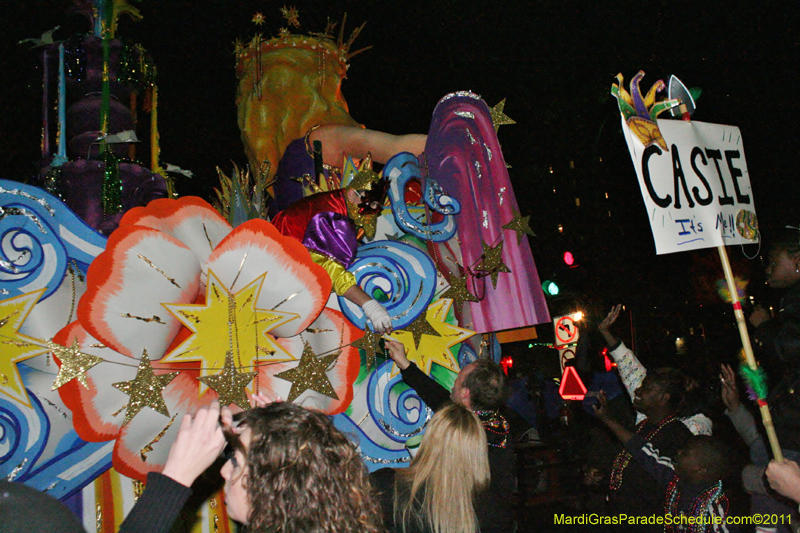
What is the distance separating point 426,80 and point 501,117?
151 inches

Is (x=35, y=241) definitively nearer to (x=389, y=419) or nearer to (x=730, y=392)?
(x=389, y=419)

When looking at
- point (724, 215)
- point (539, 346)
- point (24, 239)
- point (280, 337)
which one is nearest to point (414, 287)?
point (280, 337)

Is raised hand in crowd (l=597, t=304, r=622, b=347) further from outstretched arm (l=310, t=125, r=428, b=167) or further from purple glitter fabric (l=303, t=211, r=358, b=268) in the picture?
purple glitter fabric (l=303, t=211, r=358, b=268)

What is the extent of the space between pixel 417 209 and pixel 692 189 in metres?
1.58

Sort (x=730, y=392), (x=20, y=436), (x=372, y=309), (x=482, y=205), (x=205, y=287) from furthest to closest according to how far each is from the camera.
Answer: (x=482, y=205) → (x=730, y=392) → (x=372, y=309) → (x=205, y=287) → (x=20, y=436)

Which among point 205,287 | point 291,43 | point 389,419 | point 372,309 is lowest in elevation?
point 389,419

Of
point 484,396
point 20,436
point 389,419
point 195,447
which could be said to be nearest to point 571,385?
point 389,419

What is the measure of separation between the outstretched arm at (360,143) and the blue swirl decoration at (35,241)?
204 cm

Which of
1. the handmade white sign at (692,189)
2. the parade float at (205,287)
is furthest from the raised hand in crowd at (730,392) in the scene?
the parade float at (205,287)

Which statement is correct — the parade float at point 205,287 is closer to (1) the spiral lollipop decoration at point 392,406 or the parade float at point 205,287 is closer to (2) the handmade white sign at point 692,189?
(1) the spiral lollipop decoration at point 392,406

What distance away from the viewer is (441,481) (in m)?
2.14

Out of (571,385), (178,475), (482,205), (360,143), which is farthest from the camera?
(571,385)

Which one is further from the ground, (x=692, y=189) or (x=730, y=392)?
(x=692, y=189)

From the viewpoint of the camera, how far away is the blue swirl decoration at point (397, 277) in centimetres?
343
